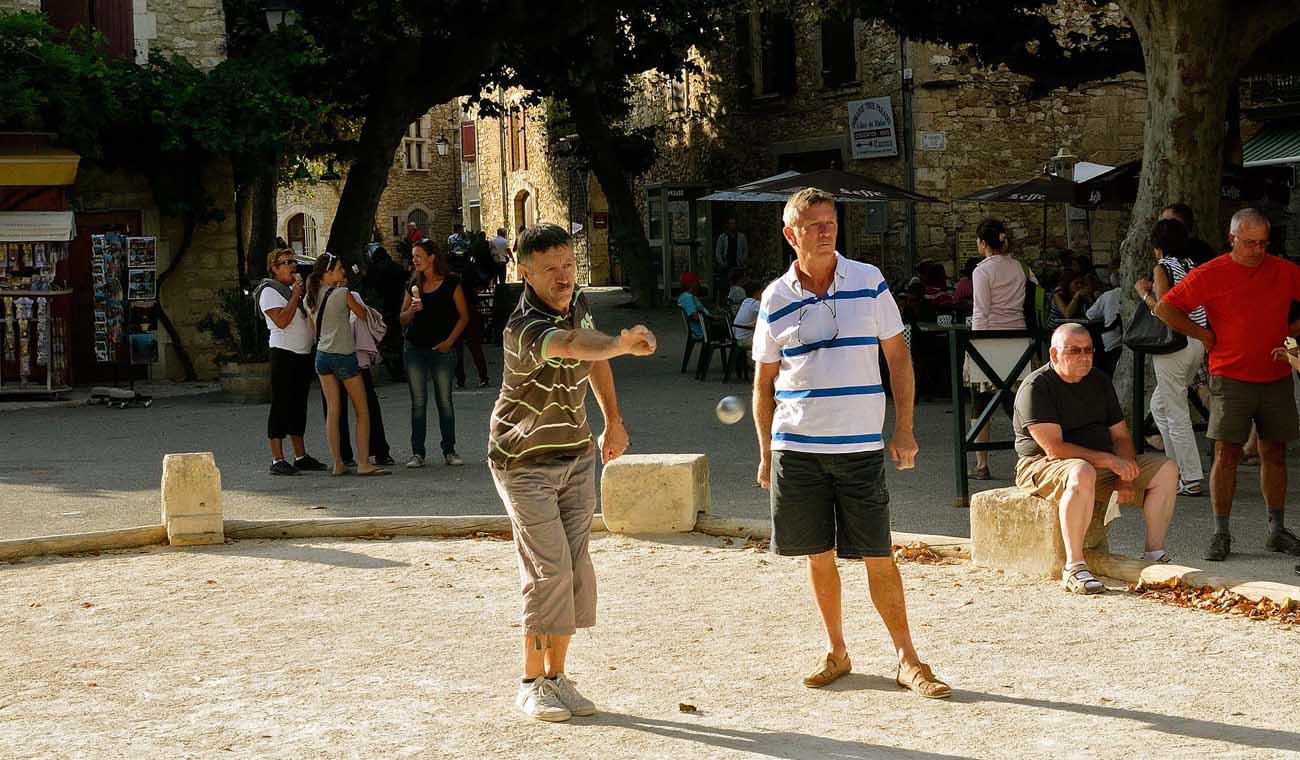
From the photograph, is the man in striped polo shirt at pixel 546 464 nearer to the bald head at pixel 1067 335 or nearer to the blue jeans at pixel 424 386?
the bald head at pixel 1067 335

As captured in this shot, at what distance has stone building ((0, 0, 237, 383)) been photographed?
20391mm

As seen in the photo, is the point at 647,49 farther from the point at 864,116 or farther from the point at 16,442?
the point at 16,442

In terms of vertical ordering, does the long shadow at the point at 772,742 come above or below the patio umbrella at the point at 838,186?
below

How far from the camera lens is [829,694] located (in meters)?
5.77

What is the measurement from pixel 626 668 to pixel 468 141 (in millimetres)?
51743

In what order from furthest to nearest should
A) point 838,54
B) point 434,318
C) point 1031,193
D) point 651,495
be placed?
point 838,54 → point 1031,193 → point 434,318 → point 651,495

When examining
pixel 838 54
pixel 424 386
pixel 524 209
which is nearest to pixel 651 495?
pixel 424 386

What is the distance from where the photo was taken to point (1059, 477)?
7281 millimetres

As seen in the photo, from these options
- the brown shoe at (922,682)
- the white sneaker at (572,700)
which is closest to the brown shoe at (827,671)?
the brown shoe at (922,682)

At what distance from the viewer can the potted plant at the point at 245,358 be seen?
1836 cm

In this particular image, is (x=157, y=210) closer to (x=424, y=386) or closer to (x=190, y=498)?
(x=424, y=386)

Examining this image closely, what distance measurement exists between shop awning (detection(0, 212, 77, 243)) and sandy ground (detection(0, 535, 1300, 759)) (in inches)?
431

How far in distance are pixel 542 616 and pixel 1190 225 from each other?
6.33m

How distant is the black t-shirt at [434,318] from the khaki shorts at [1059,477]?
5513 mm
